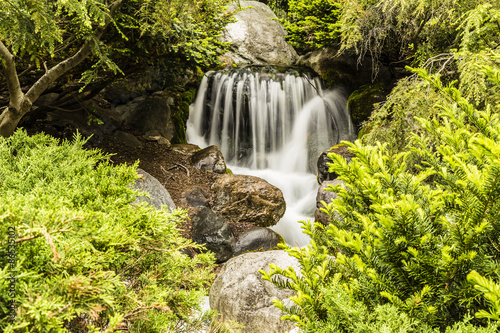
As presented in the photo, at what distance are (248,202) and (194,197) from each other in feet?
3.98

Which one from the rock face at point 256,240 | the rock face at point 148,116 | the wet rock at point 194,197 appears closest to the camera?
the rock face at point 256,240

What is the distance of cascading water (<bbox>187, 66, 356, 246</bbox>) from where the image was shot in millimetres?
9953

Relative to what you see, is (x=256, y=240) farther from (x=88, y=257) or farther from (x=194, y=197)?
(x=88, y=257)

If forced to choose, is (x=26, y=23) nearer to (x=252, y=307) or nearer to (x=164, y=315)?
(x=164, y=315)

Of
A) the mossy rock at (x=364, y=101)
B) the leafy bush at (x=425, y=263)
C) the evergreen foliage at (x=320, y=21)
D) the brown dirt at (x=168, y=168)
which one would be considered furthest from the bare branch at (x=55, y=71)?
the mossy rock at (x=364, y=101)

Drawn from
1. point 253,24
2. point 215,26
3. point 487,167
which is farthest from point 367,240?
point 253,24

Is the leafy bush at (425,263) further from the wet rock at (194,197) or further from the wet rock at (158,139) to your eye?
the wet rock at (158,139)

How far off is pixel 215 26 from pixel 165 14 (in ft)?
9.58

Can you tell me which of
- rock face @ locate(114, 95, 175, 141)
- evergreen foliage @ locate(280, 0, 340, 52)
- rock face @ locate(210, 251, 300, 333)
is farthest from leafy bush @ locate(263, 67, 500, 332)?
evergreen foliage @ locate(280, 0, 340, 52)

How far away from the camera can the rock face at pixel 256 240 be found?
5.95m

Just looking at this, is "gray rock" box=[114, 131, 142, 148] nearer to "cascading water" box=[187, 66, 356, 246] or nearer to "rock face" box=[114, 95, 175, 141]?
"rock face" box=[114, 95, 175, 141]

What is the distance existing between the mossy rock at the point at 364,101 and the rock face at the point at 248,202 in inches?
169

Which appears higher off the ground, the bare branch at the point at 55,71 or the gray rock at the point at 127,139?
the bare branch at the point at 55,71

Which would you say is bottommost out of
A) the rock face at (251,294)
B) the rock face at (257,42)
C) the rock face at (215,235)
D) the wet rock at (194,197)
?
the rock face at (215,235)
